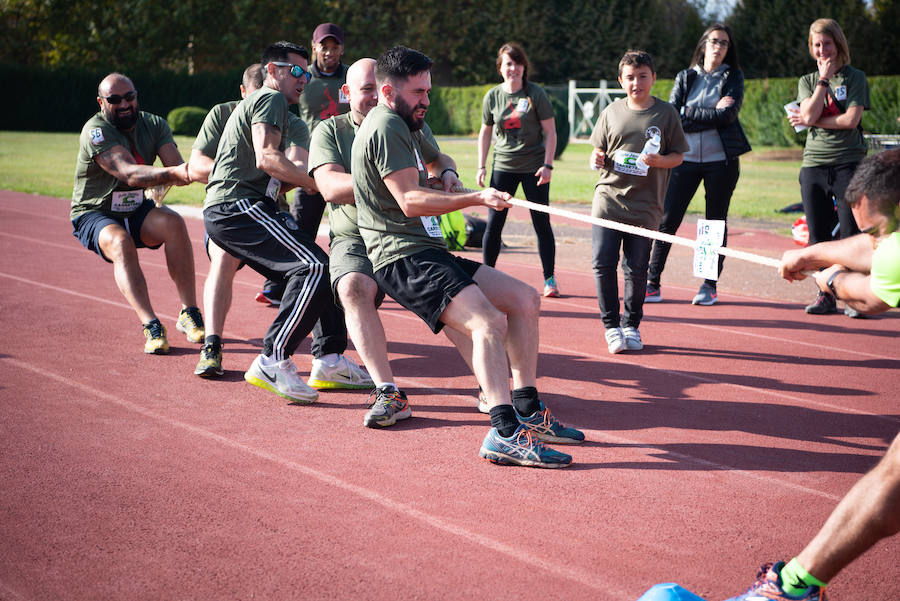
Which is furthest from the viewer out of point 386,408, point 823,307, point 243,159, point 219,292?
point 823,307

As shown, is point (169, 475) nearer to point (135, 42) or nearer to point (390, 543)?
point (390, 543)

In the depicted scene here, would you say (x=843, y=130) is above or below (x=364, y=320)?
above

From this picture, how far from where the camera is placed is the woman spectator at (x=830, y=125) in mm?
7746

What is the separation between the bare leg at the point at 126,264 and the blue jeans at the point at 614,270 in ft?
11.0

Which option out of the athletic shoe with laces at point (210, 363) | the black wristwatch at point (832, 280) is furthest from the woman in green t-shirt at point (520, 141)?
the black wristwatch at point (832, 280)

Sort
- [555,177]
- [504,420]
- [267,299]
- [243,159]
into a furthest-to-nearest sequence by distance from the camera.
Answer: [555,177] < [267,299] < [243,159] < [504,420]

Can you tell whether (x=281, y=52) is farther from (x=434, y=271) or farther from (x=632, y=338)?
(x=632, y=338)

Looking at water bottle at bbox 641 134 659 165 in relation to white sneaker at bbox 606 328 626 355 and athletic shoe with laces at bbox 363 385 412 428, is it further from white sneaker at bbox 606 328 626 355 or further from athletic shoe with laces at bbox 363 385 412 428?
athletic shoe with laces at bbox 363 385 412 428

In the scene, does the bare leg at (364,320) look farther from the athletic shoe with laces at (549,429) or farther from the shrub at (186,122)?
the shrub at (186,122)

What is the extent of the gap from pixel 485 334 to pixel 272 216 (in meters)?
2.02

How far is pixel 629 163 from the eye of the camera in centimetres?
650

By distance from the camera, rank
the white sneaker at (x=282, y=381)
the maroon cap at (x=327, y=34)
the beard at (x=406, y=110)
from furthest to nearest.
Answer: the maroon cap at (x=327, y=34) < the white sneaker at (x=282, y=381) < the beard at (x=406, y=110)

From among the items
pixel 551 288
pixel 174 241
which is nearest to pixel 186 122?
pixel 551 288

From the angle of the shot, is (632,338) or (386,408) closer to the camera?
(386,408)
